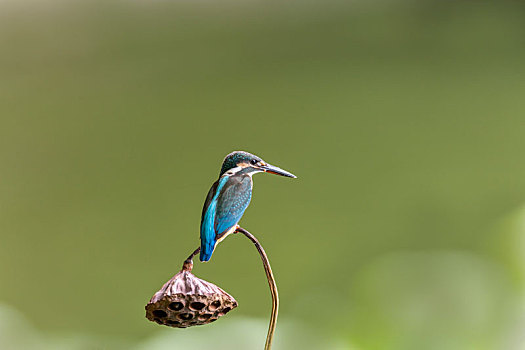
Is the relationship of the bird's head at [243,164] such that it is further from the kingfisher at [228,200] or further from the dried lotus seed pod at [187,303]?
the dried lotus seed pod at [187,303]

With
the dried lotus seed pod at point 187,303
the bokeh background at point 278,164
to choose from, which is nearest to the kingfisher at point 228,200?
the dried lotus seed pod at point 187,303

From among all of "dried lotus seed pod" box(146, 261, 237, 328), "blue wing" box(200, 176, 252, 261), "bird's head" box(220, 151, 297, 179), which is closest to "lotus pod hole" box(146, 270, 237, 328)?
"dried lotus seed pod" box(146, 261, 237, 328)

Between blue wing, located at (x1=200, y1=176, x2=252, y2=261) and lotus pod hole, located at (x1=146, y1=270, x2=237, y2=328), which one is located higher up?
blue wing, located at (x1=200, y1=176, x2=252, y2=261)

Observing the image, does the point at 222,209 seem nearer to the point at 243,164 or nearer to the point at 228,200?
the point at 228,200

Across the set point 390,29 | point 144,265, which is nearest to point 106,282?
point 144,265

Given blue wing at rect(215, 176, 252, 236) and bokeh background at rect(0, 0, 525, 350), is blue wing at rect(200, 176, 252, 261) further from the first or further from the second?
bokeh background at rect(0, 0, 525, 350)

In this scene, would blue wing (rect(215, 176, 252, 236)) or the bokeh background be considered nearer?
blue wing (rect(215, 176, 252, 236))

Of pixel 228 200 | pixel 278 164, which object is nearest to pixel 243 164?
pixel 228 200
